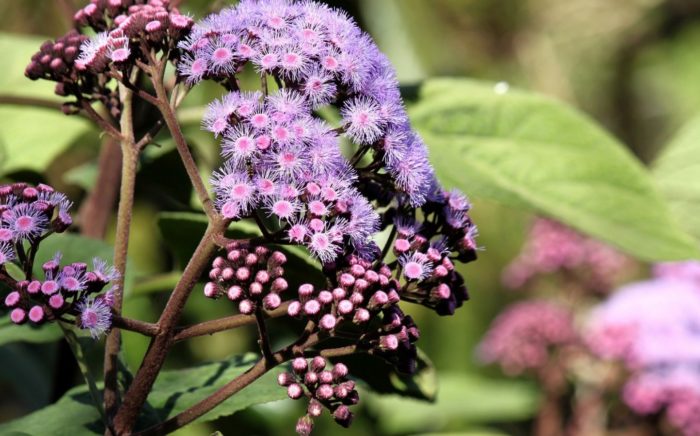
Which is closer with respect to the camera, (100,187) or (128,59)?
(128,59)

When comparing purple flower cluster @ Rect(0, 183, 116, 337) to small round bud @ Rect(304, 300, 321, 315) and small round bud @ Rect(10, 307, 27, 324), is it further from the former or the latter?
small round bud @ Rect(304, 300, 321, 315)

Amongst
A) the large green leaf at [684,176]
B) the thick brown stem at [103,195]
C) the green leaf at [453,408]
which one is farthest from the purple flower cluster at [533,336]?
the thick brown stem at [103,195]

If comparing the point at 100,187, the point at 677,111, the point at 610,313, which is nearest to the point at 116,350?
the point at 100,187

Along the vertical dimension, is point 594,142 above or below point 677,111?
below

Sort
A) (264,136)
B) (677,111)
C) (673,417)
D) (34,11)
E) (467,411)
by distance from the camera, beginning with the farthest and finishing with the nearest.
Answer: (677,111)
(34,11)
(467,411)
(673,417)
(264,136)

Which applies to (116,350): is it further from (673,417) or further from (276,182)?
(673,417)

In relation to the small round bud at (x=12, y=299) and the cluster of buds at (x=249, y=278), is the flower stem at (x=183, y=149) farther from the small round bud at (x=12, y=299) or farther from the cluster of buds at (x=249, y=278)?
the small round bud at (x=12, y=299)
